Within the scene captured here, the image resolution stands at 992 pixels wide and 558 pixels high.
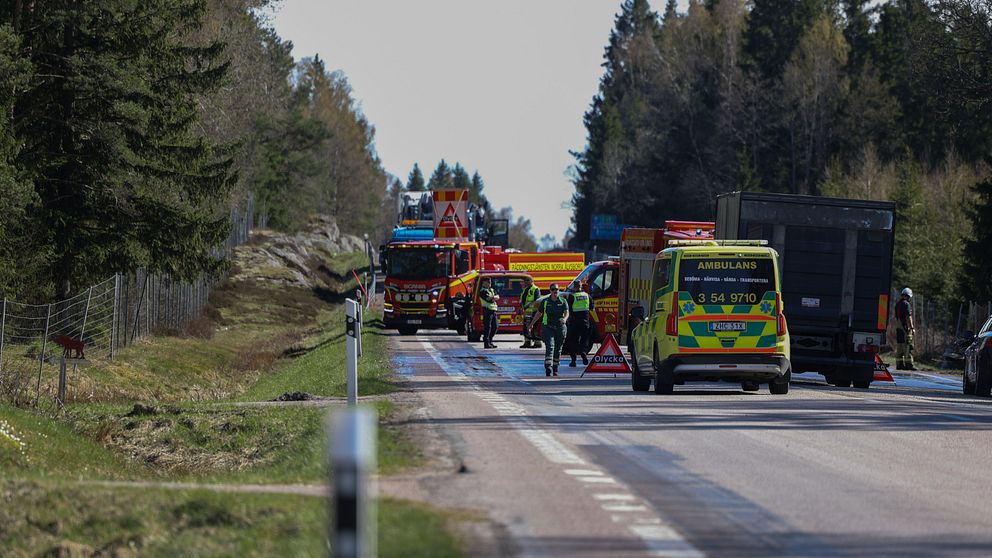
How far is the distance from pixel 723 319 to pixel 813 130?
64201 millimetres

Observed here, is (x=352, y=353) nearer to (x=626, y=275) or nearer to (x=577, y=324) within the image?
(x=577, y=324)

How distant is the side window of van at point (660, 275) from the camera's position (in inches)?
904

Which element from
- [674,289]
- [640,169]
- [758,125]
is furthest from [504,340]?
[640,169]

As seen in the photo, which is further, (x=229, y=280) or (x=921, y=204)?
(x=229, y=280)

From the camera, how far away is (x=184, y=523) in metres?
9.54

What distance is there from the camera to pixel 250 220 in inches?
3519

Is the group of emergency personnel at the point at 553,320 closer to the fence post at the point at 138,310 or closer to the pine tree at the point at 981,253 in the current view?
the fence post at the point at 138,310

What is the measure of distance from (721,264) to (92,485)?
12900mm

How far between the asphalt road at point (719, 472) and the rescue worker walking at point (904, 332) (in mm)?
11181

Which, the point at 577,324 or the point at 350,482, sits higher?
Answer: the point at 350,482

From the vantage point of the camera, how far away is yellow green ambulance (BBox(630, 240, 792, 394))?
22.2m

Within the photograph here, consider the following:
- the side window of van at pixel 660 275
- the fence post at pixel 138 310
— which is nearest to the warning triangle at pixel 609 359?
the side window of van at pixel 660 275

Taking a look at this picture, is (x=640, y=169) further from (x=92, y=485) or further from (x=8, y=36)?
(x=92, y=485)

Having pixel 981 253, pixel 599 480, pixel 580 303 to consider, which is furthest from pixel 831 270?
pixel 981 253
